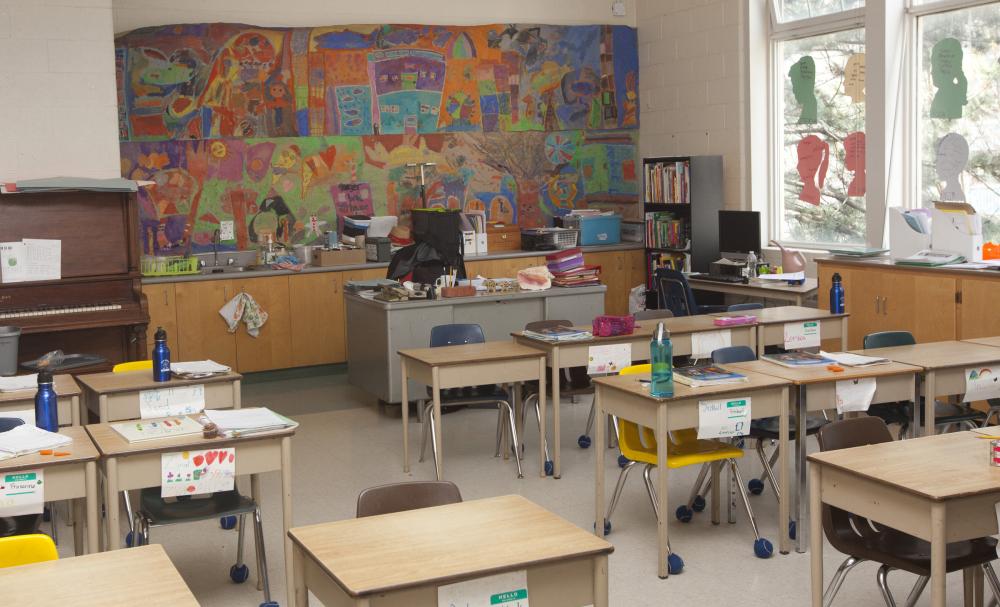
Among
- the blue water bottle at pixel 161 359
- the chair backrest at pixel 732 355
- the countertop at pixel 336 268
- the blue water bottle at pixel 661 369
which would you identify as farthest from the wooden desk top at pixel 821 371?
the countertop at pixel 336 268

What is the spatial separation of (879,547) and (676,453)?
1307mm

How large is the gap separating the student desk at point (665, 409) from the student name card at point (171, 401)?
1.89 meters

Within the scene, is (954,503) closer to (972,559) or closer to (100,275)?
Result: (972,559)

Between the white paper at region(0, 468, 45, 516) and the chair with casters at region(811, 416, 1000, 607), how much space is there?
2.67 metres

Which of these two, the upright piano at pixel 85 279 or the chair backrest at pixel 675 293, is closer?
the upright piano at pixel 85 279

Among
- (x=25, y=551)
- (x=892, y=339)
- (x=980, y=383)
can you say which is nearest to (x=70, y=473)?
(x=25, y=551)

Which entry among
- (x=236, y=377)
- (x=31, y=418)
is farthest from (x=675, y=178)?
(x=31, y=418)

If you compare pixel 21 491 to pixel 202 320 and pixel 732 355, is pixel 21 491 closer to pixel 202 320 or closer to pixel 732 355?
pixel 732 355

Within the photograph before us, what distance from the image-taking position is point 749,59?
31.0ft

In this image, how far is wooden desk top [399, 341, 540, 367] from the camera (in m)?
5.96

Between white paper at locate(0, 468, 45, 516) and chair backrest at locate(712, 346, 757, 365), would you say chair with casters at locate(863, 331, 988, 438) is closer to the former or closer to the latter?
chair backrest at locate(712, 346, 757, 365)

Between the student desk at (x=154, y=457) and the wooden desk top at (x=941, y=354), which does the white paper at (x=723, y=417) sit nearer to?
the wooden desk top at (x=941, y=354)

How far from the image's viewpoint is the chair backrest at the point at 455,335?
675cm

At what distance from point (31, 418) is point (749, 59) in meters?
6.88
